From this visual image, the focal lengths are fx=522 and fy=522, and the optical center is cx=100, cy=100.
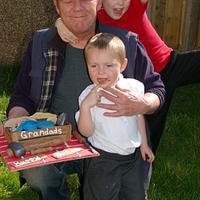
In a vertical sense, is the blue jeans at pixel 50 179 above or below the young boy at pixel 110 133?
below

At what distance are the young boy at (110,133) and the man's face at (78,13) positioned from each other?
169 mm

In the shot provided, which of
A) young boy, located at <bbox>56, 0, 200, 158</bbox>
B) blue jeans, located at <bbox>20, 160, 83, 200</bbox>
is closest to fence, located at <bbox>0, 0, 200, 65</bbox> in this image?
young boy, located at <bbox>56, 0, 200, 158</bbox>

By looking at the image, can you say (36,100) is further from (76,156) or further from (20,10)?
(20,10)

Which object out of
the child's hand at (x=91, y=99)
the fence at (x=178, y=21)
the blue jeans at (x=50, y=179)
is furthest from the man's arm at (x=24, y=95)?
the fence at (x=178, y=21)

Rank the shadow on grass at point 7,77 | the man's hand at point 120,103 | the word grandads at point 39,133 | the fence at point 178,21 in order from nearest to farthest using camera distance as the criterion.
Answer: the word grandads at point 39,133, the man's hand at point 120,103, the shadow on grass at point 7,77, the fence at point 178,21

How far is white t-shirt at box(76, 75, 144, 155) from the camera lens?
108 inches

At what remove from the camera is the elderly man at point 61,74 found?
9.39 ft

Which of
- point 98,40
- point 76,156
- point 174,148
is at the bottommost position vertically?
point 174,148

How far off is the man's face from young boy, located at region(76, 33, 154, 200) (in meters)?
0.17

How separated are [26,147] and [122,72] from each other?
0.70 metres

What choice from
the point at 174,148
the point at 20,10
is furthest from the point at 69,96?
the point at 20,10

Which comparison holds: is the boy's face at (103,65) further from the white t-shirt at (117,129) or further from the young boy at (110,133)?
the white t-shirt at (117,129)

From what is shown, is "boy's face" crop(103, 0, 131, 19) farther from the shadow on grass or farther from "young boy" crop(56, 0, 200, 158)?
the shadow on grass

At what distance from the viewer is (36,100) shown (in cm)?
304
